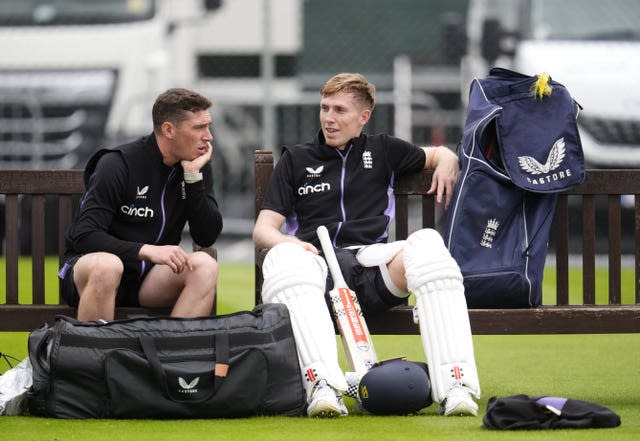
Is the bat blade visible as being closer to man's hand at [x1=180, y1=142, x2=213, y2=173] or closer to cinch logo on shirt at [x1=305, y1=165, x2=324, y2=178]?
cinch logo on shirt at [x1=305, y1=165, x2=324, y2=178]

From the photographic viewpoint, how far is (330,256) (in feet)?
18.5

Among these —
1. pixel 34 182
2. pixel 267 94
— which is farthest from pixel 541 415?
pixel 267 94

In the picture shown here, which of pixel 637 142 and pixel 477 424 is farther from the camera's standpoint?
pixel 637 142

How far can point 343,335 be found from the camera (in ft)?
17.8

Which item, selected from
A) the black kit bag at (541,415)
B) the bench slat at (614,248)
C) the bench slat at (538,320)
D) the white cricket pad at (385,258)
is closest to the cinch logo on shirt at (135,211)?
the white cricket pad at (385,258)

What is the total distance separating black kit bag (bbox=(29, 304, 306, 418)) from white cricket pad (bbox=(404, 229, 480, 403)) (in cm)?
48

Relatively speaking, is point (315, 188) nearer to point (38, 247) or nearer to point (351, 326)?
point (351, 326)

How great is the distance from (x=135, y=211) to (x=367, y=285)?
927 millimetres

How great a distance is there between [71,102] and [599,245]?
15.9 feet

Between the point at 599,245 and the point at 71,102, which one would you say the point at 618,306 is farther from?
the point at 71,102

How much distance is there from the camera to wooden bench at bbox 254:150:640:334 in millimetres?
5820

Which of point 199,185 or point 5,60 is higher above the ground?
point 5,60

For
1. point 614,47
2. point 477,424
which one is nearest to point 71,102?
point 614,47

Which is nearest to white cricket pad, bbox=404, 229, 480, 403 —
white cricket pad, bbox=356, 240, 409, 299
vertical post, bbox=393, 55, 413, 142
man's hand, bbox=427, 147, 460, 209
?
white cricket pad, bbox=356, 240, 409, 299
